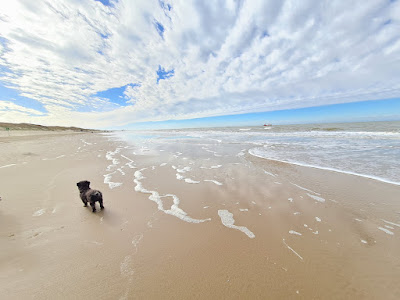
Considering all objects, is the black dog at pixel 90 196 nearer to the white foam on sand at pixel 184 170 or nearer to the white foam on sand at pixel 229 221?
the white foam on sand at pixel 229 221

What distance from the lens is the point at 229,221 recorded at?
3871 mm

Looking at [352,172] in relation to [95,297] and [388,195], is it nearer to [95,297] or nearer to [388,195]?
[388,195]

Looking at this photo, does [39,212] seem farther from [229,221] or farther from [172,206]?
[229,221]

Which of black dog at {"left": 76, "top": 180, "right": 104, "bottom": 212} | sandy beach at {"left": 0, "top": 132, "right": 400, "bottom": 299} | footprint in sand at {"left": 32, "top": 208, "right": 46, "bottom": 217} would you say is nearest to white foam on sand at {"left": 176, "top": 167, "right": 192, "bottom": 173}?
sandy beach at {"left": 0, "top": 132, "right": 400, "bottom": 299}

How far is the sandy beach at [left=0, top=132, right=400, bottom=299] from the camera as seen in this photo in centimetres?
227

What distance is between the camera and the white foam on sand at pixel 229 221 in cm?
343

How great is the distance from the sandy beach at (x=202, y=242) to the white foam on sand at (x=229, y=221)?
0.02 meters

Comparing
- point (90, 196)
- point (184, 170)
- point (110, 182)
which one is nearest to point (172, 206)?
point (90, 196)

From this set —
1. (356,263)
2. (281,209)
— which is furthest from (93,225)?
(356,263)

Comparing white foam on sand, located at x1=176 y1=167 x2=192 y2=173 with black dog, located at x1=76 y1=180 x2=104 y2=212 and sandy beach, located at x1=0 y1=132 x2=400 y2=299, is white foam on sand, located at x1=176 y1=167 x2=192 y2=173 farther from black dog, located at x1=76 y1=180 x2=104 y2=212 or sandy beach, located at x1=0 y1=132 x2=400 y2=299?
black dog, located at x1=76 y1=180 x2=104 y2=212

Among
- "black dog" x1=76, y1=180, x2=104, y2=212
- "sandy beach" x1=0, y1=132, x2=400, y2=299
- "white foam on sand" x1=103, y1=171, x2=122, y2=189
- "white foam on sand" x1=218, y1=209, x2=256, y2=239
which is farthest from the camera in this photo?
"white foam on sand" x1=103, y1=171, x2=122, y2=189

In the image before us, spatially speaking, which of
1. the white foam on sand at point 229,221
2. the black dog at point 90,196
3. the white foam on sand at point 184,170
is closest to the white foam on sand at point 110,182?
the black dog at point 90,196

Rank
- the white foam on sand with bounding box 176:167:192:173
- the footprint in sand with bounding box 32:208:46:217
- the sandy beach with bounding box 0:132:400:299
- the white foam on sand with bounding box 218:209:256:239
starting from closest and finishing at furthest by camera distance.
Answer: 1. the sandy beach with bounding box 0:132:400:299
2. the white foam on sand with bounding box 218:209:256:239
3. the footprint in sand with bounding box 32:208:46:217
4. the white foam on sand with bounding box 176:167:192:173

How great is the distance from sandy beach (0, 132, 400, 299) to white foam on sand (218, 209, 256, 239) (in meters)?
0.02
